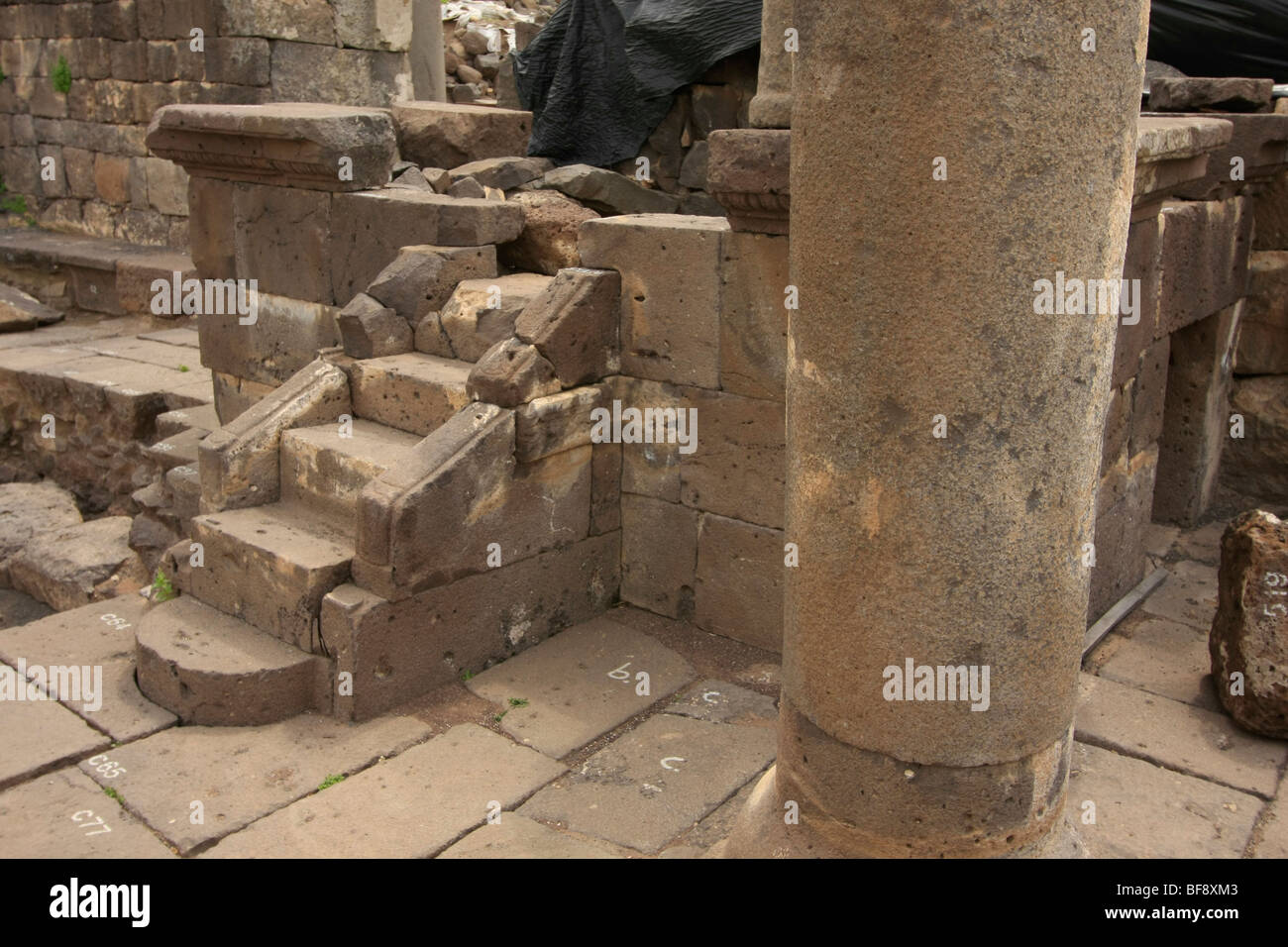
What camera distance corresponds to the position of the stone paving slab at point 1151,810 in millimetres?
3615

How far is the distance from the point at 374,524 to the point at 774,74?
7.57 ft

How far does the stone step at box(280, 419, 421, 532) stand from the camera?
4801 mm

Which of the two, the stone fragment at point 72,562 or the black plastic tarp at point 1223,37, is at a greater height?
the black plastic tarp at point 1223,37

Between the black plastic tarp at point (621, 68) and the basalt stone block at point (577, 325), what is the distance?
4029mm

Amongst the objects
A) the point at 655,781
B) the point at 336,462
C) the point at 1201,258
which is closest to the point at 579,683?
the point at 655,781

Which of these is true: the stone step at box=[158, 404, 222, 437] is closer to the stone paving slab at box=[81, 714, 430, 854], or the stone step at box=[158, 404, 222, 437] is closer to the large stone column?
the stone paving slab at box=[81, 714, 430, 854]

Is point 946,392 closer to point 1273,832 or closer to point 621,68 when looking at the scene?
point 1273,832

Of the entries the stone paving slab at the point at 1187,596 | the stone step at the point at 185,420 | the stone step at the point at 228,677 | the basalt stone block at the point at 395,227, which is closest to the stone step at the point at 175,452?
the stone step at the point at 185,420

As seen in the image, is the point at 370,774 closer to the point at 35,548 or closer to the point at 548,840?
the point at 548,840

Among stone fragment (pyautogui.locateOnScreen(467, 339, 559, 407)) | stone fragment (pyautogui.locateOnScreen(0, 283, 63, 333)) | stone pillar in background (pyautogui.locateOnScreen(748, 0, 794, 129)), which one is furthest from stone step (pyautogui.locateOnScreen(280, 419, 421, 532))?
stone fragment (pyautogui.locateOnScreen(0, 283, 63, 333))

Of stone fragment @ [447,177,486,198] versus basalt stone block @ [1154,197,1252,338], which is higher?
stone fragment @ [447,177,486,198]

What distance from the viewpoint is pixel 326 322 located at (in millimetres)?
6262

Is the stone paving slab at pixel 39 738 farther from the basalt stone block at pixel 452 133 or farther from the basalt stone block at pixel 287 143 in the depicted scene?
the basalt stone block at pixel 452 133

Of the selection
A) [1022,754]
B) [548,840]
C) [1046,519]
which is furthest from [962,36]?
[548,840]
